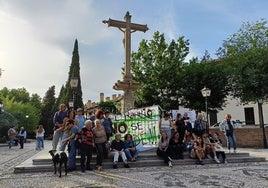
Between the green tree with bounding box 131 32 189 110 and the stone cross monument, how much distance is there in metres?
17.5

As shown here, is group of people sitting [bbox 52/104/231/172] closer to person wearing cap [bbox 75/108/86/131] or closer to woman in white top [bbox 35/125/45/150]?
person wearing cap [bbox 75/108/86/131]

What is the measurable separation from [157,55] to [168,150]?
23.9m

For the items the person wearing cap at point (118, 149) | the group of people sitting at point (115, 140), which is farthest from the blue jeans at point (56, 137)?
the person wearing cap at point (118, 149)

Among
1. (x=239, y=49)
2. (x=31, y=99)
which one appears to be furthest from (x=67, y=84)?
(x=239, y=49)

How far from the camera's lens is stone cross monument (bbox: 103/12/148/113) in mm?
14789

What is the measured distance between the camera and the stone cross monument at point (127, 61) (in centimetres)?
1479

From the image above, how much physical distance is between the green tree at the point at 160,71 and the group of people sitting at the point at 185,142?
2016 cm

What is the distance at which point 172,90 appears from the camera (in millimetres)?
33531

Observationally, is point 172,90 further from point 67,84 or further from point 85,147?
point 67,84

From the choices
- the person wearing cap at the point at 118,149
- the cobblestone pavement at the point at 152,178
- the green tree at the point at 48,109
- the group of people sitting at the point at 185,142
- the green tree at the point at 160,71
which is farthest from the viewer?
the green tree at the point at 48,109

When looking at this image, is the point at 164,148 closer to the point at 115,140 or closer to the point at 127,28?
the point at 115,140

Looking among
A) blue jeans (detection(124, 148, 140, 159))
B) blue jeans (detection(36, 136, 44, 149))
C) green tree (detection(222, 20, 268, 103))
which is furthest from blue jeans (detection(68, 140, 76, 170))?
green tree (detection(222, 20, 268, 103))

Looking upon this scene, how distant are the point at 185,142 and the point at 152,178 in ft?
14.4

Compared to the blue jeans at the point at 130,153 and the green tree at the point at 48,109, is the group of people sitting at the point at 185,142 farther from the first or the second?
the green tree at the point at 48,109
